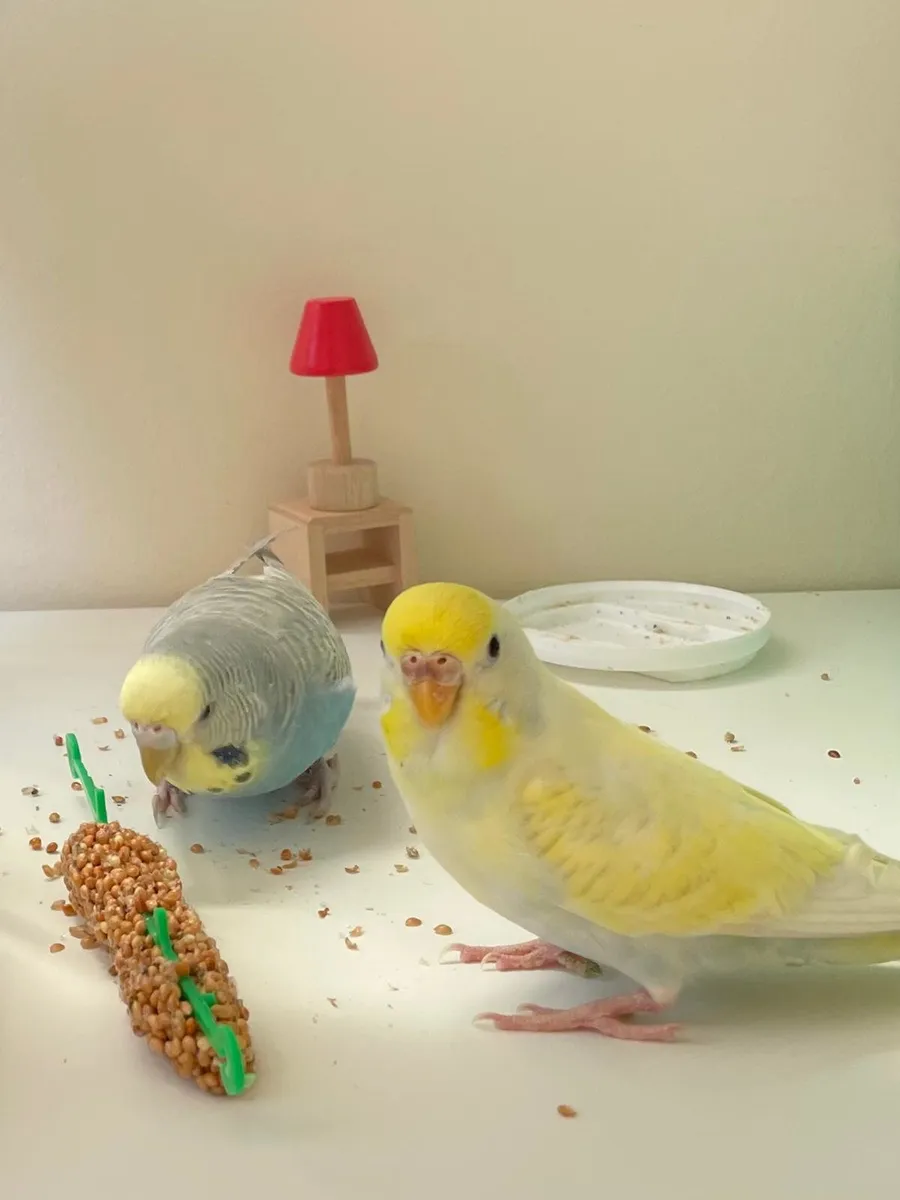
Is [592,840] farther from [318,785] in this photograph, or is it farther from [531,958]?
[318,785]

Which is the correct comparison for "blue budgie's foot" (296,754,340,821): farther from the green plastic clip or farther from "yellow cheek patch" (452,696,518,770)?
"yellow cheek patch" (452,696,518,770)

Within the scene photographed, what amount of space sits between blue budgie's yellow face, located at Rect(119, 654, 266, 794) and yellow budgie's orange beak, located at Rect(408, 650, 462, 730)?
0.28 meters

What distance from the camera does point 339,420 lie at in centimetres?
154

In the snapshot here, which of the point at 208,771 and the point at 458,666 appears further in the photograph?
the point at 208,771

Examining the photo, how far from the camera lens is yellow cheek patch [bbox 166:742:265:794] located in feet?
3.15

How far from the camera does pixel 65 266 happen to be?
5.15 feet

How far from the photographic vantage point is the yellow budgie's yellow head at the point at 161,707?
923 mm

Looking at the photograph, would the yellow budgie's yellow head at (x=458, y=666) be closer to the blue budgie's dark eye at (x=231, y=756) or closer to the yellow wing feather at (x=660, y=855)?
the yellow wing feather at (x=660, y=855)

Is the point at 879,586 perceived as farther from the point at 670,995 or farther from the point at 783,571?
the point at 670,995

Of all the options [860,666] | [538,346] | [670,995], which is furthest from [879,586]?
[670,995]

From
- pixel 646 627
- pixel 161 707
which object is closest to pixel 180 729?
pixel 161 707

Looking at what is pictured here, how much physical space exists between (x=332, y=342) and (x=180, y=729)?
0.68m

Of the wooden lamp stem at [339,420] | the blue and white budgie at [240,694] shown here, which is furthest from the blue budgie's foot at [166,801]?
the wooden lamp stem at [339,420]

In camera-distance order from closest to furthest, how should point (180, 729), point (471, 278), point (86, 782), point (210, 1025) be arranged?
1. point (210, 1025)
2. point (180, 729)
3. point (86, 782)
4. point (471, 278)
